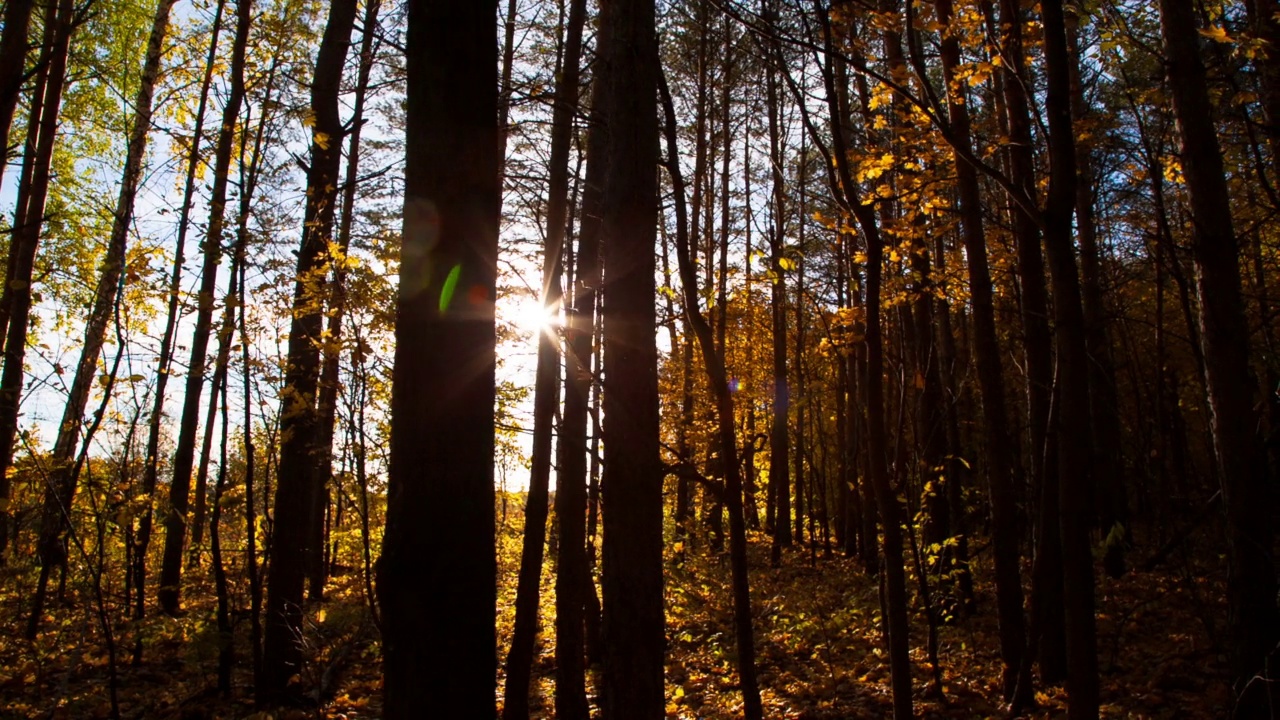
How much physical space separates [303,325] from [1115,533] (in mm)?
7103

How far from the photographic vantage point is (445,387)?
7.03 feet

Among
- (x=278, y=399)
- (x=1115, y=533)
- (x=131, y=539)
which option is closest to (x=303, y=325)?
(x=278, y=399)

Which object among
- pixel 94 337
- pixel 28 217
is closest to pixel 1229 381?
pixel 94 337

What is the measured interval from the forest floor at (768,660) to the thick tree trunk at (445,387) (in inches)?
169

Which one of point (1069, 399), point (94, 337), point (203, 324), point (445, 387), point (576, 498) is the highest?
A: point (94, 337)

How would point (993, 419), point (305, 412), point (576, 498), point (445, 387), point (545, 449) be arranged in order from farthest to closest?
point (993, 419), point (305, 412), point (545, 449), point (576, 498), point (445, 387)

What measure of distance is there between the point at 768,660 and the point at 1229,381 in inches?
239

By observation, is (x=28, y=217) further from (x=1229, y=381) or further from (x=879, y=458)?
(x=1229, y=381)

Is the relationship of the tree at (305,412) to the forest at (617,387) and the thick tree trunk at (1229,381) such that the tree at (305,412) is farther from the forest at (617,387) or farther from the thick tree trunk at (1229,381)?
the thick tree trunk at (1229,381)

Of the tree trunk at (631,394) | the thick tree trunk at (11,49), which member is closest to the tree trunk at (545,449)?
the tree trunk at (631,394)

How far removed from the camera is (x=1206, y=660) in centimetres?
629

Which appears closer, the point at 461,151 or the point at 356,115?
the point at 461,151

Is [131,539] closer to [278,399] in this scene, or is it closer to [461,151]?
[278,399]

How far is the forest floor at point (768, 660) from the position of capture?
20.0ft
